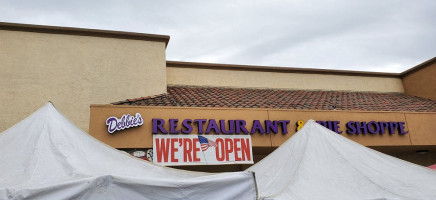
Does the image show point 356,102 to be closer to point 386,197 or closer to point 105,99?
point 105,99

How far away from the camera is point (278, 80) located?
14.9 m

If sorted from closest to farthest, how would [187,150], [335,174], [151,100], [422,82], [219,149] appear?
[335,174] < [187,150] < [219,149] < [151,100] < [422,82]

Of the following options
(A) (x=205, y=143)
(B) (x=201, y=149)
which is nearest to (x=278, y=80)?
(A) (x=205, y=143)

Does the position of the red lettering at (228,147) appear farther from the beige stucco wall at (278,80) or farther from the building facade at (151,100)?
the beige stucco wall at (278,80)

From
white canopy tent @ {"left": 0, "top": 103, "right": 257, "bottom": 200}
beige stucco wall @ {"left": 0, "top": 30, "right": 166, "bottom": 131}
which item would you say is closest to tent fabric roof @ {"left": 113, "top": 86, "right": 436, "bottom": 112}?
beige stucco wall @ {"left": 0, "top": 30, "right": 166, "bottom": 131}

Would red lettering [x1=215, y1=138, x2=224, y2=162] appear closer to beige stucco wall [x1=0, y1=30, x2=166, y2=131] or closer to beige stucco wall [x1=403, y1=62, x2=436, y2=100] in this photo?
beige stucco wall [x1=0, y1=30, x2=166, y2=131]

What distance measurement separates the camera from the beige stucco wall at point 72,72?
10523 mm

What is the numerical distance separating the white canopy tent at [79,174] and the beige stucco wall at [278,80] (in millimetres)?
9022

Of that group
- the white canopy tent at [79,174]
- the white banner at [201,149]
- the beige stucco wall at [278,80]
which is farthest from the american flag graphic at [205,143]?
the white canopy tent at [79,174]

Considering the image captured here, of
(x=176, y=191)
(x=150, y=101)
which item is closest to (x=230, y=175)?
(x=176, y=191)

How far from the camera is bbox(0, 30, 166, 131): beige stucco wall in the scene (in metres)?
10.5

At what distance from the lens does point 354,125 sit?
1067 cm

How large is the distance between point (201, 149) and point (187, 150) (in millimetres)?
359

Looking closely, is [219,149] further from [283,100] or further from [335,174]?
[335,174]
